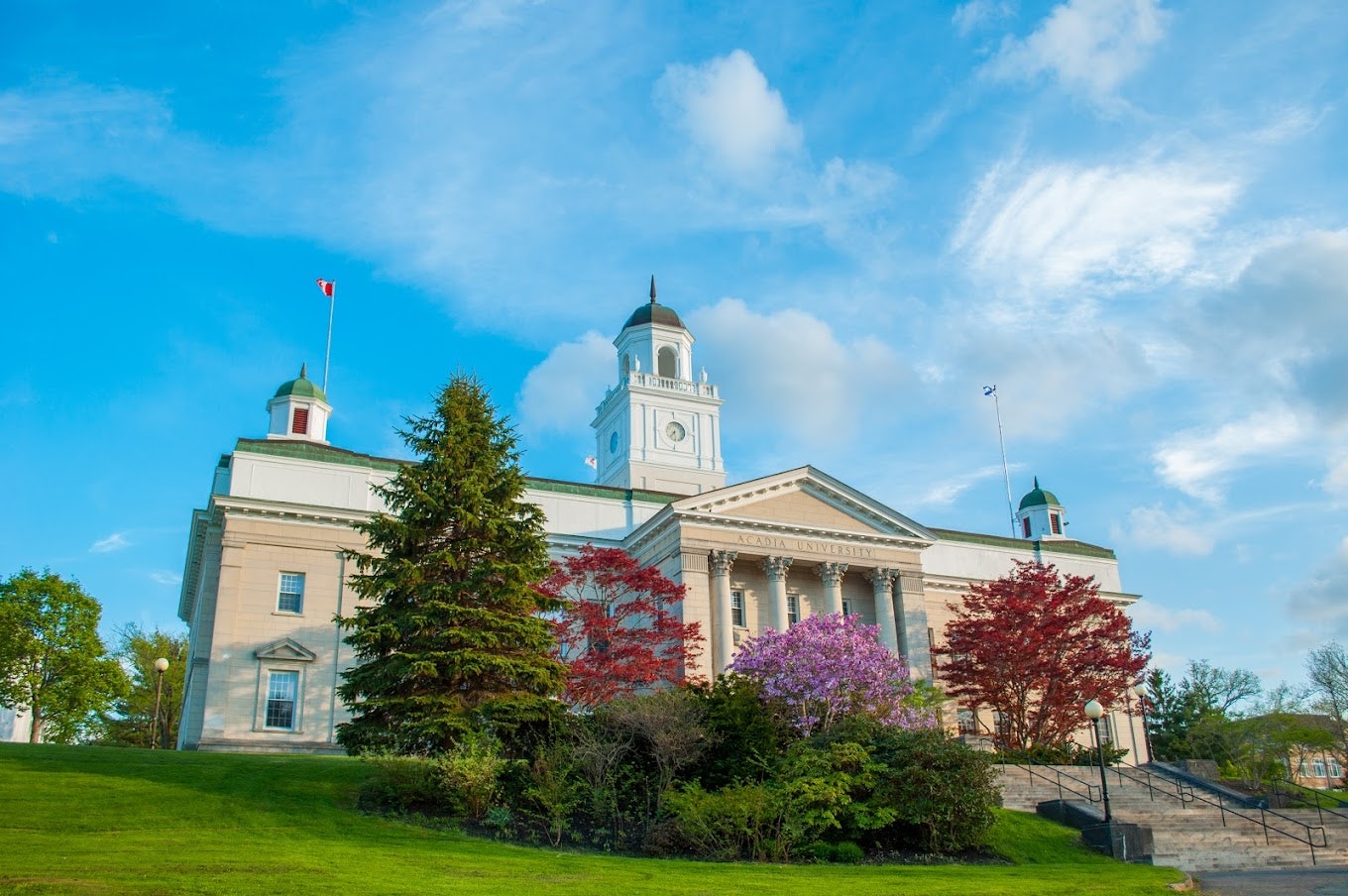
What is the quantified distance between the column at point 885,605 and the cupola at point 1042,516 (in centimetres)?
1763

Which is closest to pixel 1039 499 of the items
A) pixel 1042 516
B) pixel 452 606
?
pixel 1042 516

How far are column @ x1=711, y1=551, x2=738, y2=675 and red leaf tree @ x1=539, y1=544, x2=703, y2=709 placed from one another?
170 centimetres

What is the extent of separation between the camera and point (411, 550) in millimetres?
28078

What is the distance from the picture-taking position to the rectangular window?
133 feet

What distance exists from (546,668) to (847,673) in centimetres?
890

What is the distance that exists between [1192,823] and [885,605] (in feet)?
59.6

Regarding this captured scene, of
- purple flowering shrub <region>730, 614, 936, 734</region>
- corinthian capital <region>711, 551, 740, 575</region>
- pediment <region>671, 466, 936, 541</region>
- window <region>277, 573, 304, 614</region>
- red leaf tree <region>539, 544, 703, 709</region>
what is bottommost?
purple flowering shrub <region>730, 614, 936, 734</region>

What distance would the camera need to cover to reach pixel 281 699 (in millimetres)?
40969

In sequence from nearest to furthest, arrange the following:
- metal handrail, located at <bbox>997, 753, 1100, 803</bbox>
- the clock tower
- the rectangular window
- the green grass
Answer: the green grass → metal handrail, located at <bbox>997, 753, 1100, 803</bbox> → the rectangular window → the clock tower

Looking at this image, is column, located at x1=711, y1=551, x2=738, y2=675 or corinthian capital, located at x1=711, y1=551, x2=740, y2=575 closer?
column, located at x1=711, y1=551, x2=738, y2=675

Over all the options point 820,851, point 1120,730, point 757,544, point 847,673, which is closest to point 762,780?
point 820,851

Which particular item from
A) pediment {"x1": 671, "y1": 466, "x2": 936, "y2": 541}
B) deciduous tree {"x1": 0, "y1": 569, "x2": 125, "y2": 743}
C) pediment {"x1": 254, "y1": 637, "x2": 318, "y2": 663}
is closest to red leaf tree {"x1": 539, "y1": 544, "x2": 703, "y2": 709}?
pediment {"x1": 671, "y1": 466, "x2": 936, "y2": 541}

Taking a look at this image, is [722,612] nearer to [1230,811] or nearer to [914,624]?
[914,624]

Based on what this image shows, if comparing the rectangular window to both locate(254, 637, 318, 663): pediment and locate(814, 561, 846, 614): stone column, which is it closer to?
locate(254, 637, 318, 663): pediment
